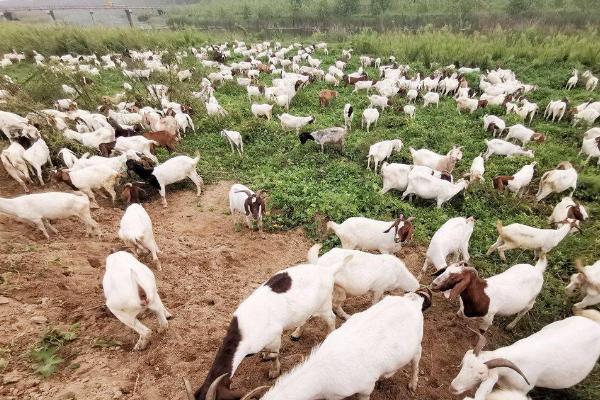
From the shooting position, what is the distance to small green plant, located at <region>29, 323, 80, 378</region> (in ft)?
→ 12.3

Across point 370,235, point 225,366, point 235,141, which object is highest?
point 225,366

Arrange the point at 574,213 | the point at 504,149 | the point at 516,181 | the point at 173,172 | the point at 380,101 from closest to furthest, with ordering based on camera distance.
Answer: the point at 574,213, the point at 516,181, the point at 173,172, the point at 504,149, the point at 380,101

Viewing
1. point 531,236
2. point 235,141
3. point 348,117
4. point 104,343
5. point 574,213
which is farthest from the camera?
point 348,117

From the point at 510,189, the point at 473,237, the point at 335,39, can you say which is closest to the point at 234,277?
Answer: the point at 473,237

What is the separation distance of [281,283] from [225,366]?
1045 mm

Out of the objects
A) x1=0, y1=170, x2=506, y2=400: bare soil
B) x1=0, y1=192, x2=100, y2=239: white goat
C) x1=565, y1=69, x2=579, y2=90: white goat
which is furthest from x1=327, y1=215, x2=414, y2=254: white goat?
x1=565, y1=69, x2=579, y2=90: white goat

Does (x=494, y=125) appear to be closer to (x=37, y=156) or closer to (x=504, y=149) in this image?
(x=504, y=149)

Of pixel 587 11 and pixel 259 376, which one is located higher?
pixel 587 11

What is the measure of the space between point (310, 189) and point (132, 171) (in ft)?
14.5

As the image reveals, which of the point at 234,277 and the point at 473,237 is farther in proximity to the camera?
the point at 473,237

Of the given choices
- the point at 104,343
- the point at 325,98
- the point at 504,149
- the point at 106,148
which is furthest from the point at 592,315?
the point at 325,98

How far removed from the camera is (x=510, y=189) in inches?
307

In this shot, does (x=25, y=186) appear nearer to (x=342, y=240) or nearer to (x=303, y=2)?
(x=342, y=240)

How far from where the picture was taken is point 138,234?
561 cm
